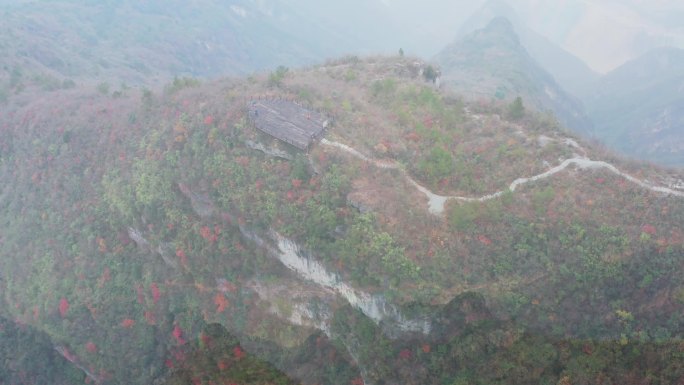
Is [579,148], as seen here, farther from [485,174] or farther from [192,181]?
[192,181]

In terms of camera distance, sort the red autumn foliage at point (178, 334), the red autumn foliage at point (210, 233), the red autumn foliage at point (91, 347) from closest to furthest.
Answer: the red autumn foliage at point (210, 233) < the red autumn foliage at point (178, 334) < the red autumn foliage at point (91, 347)

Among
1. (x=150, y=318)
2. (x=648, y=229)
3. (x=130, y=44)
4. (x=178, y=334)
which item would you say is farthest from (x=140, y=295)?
(x=130, y=44)

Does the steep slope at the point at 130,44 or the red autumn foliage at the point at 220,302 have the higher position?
the red autumn foliage at the point at 220,302

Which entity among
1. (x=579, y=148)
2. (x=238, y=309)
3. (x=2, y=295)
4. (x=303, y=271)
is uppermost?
(x=579, y=148)

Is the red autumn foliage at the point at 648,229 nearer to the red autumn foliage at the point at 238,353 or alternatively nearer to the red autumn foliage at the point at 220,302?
the red autumn foliage at the point at 238,353

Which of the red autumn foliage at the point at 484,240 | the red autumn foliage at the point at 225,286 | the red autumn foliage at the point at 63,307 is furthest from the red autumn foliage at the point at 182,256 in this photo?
the red autumn foliage at the point at 484,240

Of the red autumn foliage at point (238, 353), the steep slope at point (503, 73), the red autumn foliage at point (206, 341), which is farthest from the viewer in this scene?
the steep slope at point (503, 73)

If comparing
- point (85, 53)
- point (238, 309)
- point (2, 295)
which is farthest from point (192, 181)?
point (85, 53)

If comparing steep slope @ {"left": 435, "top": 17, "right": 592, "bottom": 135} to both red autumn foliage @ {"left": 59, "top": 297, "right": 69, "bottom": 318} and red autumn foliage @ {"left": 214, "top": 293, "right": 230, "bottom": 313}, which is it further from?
red autumn foliage @ {"left": 59, "top": 297, "right": 69, "bottom": 318}
